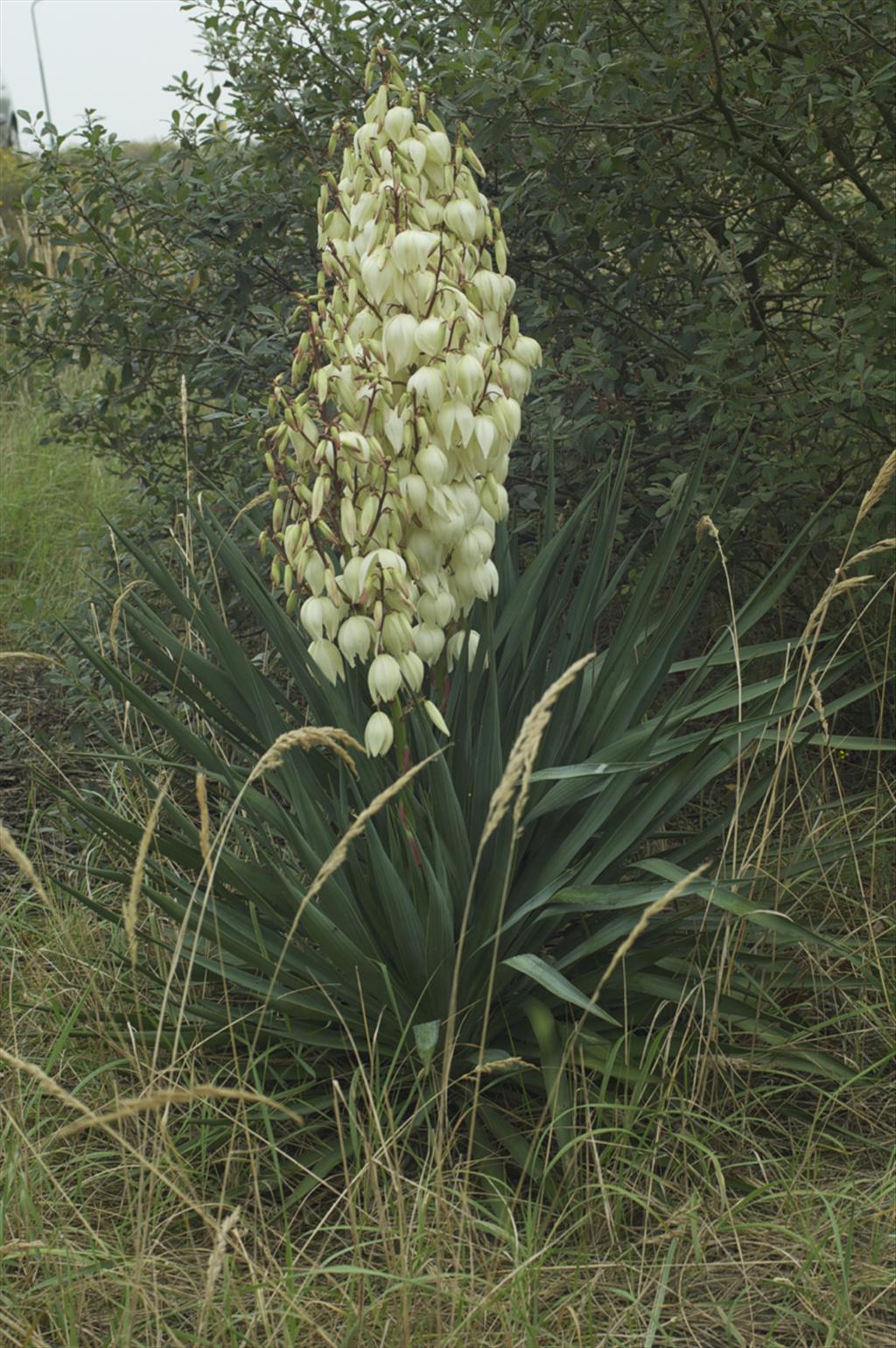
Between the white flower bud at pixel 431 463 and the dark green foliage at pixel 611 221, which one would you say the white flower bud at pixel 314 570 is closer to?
the white flower bud at pixel 431 463

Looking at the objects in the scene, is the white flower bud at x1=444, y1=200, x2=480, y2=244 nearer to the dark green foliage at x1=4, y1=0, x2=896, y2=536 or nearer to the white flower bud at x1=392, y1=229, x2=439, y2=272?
the white flower bud at x1=392, y1=229, x2=439, y2=272

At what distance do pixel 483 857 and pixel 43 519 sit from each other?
388 centimetres

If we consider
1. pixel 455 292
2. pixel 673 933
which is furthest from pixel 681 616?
pixel 455 292

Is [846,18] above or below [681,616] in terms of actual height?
above

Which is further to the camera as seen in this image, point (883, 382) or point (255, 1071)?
point (883, 382)

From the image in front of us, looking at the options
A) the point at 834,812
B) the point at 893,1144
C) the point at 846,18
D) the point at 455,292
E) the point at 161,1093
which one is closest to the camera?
the point at 161,1093

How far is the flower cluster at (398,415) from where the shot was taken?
196 centimetres

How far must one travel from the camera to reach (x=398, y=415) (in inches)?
78.2

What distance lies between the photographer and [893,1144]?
2.12 metres

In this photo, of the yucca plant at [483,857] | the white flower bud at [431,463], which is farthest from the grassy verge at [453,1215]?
the white flower bud at [431,463]

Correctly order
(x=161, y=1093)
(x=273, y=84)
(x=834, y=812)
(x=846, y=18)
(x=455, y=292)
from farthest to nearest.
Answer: (x=273, y=84)
(x=834, y=812)
(x=846, y=18)
(x=455, y=292)
(x=161, y=1093)

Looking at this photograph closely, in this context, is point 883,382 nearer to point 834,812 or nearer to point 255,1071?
point 834,812

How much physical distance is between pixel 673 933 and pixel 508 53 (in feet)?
5.98

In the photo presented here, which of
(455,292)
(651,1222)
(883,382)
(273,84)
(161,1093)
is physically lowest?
(651,1222)
